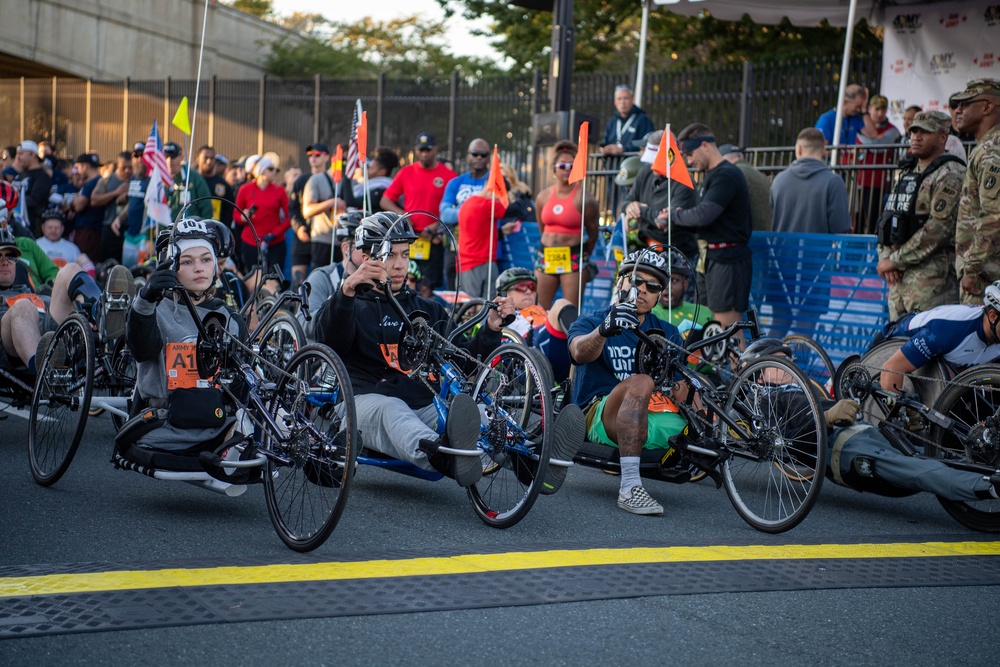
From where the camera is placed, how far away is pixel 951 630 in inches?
190

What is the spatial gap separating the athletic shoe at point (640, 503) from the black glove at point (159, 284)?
2.64 m

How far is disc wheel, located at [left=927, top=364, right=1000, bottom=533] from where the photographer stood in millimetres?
6512

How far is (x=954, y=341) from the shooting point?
23.7ft

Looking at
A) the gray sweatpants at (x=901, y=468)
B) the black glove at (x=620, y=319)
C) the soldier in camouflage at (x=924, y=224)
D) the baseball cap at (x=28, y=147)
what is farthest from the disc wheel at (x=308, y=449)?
the baseball cap at (x=28, y=147)

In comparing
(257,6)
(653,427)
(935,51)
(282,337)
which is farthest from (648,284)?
(257,6)

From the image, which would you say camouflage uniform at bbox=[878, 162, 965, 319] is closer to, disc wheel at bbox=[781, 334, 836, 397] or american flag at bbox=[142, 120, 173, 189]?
disc wheel at bbox=[781, 334, 836, 397]

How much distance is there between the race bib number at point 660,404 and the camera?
23.9 ft

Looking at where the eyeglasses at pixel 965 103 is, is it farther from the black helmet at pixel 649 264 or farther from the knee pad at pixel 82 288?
the knee pad at pixel 82 288

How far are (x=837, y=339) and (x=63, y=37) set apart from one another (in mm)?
27854

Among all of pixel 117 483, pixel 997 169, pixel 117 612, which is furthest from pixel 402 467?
pixel 997 169

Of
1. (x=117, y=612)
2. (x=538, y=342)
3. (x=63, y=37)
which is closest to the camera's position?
(x=117, y=612)

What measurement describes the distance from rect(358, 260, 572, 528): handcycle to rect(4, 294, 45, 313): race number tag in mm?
3042

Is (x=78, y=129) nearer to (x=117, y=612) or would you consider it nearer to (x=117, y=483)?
(x=117, y=483)

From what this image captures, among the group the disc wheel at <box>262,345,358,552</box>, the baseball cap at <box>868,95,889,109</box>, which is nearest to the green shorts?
the disc wheel at <box>262,345,358,552</box>
